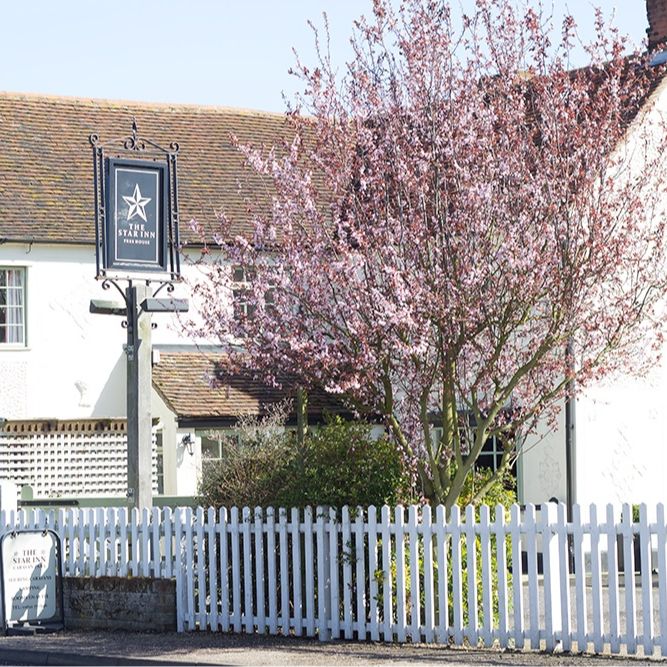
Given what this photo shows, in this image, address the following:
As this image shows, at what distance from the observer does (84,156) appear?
31.5 metres

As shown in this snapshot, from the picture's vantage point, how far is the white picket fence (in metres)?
13.0

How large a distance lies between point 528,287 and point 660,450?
13.3 meters

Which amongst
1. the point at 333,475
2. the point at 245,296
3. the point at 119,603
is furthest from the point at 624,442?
the point at 245,296

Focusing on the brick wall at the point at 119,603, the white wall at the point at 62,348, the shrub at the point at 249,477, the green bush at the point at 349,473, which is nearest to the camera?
the green bush at the point at 349,473

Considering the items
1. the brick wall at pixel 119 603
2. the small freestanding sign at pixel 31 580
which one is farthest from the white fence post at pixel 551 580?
the small freestanding sign at pixel 31 580

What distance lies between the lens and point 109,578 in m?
16.4

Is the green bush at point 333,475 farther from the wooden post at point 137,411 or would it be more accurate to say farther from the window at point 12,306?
the window at point 12,306

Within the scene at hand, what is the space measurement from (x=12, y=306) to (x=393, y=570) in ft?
53.4

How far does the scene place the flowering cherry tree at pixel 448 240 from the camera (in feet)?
45.6

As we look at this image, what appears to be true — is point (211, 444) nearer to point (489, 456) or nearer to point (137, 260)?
point (489, 456)

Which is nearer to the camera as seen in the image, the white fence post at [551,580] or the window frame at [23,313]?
the white fence post at [551,580]

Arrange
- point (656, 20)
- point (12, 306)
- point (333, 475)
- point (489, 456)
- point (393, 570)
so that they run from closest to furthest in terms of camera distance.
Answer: point (393, 570)
point (333, 475)
point (489, 456)
point (656, 20)
point (12, 306)

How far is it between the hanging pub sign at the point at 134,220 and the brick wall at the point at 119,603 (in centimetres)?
→ 338

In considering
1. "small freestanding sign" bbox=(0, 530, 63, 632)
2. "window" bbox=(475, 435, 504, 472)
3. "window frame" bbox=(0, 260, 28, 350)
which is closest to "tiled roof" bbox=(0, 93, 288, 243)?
"window frame" bbox=(0, 260, 28, 350)
